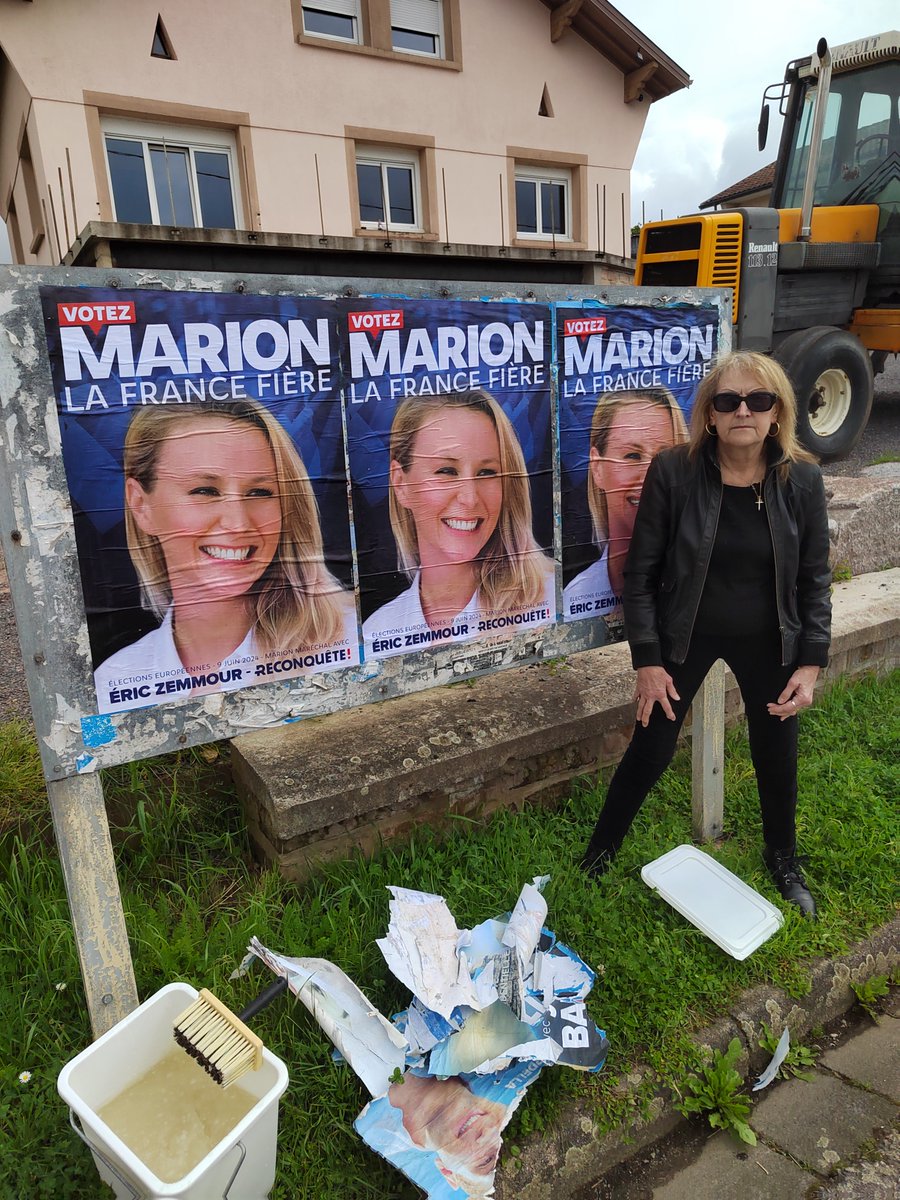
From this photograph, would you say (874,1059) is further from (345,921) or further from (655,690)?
(345,921)

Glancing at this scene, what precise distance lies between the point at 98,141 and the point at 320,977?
31.9 ft

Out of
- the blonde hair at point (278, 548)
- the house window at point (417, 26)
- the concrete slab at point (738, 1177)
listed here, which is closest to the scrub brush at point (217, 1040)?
the blonde hair at point (278, 548)

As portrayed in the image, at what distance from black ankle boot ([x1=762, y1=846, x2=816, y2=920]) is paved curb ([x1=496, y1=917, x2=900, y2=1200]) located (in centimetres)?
18

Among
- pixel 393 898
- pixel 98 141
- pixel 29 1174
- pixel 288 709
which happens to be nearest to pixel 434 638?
pixel 288 709

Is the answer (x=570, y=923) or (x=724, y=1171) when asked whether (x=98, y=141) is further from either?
(x=724, y=1171)

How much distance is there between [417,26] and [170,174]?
4230 millimetres

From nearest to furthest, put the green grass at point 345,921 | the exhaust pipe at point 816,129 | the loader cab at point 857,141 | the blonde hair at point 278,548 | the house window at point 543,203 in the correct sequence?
1. the blonde hair at point 278,548
2. the green grass at point 345,921
3. the exhaust pipe at point 816,129
4. the loader cab at point 857,141
5. the house window at point 543,203

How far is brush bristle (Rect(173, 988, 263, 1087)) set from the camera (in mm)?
1596

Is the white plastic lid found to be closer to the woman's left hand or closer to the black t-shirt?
the woman's left hand

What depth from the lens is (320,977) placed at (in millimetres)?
2135

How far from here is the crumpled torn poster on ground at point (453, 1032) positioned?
1831 millimetres

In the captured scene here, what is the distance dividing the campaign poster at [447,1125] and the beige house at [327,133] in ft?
20.3

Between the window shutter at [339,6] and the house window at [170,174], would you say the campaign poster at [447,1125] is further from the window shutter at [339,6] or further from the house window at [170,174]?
the window shutter at [339,6]

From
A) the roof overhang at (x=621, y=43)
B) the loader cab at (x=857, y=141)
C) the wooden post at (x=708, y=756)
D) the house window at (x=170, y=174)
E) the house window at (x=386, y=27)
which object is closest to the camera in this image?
the wooden post at (x=708, y=756)
